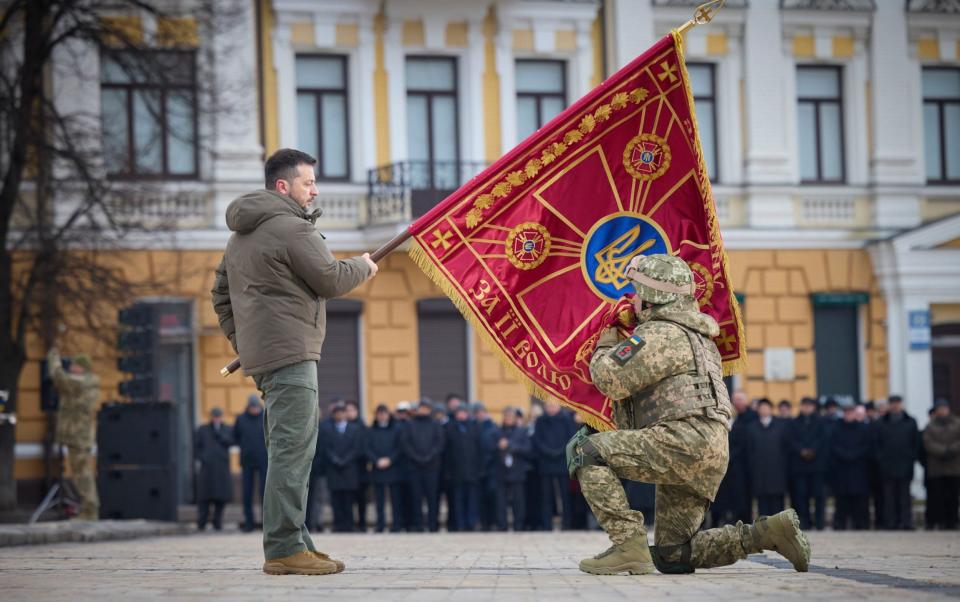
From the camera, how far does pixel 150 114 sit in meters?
25.7

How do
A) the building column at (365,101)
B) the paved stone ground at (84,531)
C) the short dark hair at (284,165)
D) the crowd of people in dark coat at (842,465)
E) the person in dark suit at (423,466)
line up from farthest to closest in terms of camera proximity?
the building column at (365,101), the person in dark suit at (423,466), the crowd of people in dark coat at (842,465), the paved stone ground at (84,531), the short dark hair at (284,165)

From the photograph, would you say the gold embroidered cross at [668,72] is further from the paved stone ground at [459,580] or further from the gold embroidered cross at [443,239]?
the paved stone ground at [459,580]

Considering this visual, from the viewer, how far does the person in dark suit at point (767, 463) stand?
21.6 m

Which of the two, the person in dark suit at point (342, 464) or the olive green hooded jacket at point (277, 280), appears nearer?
the olive green hooded jacket at point (277, 280)

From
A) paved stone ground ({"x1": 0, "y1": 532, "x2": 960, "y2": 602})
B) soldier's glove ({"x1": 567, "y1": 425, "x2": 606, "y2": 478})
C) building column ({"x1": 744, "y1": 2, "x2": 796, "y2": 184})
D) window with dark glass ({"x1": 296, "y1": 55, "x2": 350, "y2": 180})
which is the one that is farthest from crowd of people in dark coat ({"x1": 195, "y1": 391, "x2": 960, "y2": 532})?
soldier's glove ({"x1": 567, "y1": 425, "x2": 606, "y2": 478})

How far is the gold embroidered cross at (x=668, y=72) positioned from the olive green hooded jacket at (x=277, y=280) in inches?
108

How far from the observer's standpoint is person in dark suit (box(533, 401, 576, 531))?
71.4 ft

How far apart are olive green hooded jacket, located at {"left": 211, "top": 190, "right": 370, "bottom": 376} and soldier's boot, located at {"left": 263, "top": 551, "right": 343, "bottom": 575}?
100 cm

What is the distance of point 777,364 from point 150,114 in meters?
11.9

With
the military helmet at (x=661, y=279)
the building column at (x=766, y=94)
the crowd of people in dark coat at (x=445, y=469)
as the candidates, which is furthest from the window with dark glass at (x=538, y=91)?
the military helmet at (x=661, y=279)

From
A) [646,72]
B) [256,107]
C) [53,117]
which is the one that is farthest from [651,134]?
[256,107]

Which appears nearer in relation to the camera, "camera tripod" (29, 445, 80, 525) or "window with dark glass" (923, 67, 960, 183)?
"camera tripod" (29, 445, 80, 525)

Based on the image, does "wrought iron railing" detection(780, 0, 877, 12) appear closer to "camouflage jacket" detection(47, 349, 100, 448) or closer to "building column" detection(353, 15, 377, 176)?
"building column" detection(353, 15, 377, 176)

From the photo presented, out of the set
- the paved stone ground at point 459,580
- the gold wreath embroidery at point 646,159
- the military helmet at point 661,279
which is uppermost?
the gold wreath embroidery at point 646,159
